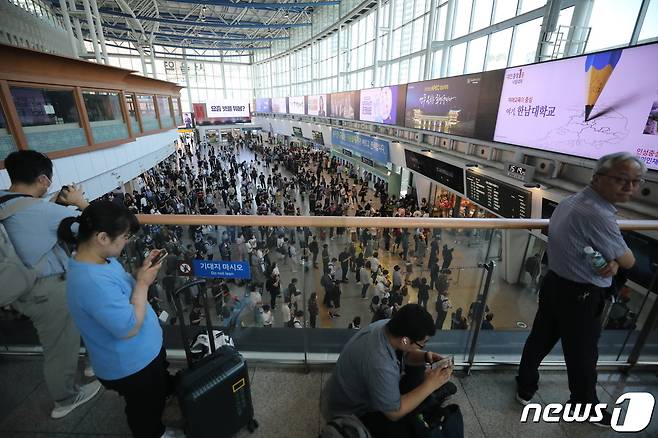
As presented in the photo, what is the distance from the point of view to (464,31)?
10797 millimetres

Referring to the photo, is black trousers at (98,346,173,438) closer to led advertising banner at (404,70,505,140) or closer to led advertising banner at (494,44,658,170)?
led advertising banner at (494,44,658,170)

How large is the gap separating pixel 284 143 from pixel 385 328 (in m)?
34.9

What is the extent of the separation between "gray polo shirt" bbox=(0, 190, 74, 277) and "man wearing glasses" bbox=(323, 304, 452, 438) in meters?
1.78

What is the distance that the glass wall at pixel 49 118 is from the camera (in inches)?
248

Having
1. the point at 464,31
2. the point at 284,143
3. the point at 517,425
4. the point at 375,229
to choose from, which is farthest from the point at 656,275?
the point at 284,143

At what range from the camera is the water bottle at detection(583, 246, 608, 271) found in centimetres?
163

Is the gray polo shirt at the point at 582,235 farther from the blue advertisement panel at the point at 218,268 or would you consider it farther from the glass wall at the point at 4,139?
the glass wall at the point at 4,139

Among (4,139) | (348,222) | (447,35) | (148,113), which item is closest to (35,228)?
(348,222)

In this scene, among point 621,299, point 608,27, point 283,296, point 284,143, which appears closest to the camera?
point 621,299

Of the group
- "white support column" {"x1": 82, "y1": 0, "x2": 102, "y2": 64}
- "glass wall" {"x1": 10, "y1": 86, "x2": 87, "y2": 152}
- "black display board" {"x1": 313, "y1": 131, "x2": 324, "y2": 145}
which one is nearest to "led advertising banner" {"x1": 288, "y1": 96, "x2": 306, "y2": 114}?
"black display board" {"x1": 313, "y1": 131, "x2": 324, "y2": 145}

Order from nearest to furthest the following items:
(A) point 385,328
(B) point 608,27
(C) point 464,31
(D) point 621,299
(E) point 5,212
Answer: (A) point 385,328, (E) point 5,212, (D) point 621,299, (B) point 608,27, (C) point 464,31

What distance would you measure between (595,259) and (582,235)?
14cm

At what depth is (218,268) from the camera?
2.01 meters

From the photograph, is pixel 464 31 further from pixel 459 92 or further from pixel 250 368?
pixel 250 368
